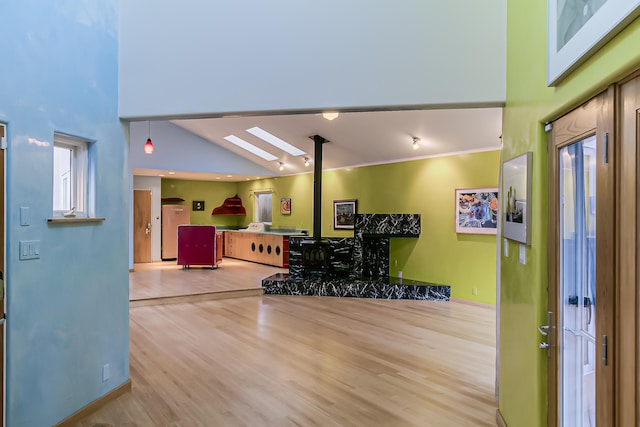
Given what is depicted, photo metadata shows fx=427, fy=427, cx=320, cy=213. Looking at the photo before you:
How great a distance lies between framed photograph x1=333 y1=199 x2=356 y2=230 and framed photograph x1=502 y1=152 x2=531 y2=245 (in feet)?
21.3

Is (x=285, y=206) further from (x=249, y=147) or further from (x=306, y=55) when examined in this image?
(x=306, y=55)

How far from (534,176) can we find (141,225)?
10.9 m

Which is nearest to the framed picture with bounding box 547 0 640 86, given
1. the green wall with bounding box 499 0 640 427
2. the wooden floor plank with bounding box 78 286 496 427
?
the green wall with bounding box 499 0 640 427

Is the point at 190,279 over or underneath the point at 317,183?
underneath

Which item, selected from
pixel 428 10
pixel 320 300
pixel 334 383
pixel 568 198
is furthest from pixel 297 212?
pixel 568 198

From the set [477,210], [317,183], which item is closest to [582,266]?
[477,210]

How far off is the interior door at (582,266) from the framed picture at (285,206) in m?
9.54

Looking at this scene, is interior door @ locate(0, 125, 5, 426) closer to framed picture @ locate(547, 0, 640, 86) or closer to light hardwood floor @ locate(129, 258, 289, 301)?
framed picture @ locate(547, 0, 640, 86)

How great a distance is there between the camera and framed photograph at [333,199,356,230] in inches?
371

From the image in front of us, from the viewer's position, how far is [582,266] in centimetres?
186

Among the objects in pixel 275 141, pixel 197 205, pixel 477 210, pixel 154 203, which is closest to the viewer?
pixel 477 210

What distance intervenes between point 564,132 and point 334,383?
2.73 metres

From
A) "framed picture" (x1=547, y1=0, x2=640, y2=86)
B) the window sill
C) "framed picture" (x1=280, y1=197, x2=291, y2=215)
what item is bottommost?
the window sill

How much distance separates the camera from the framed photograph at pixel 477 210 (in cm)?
667
